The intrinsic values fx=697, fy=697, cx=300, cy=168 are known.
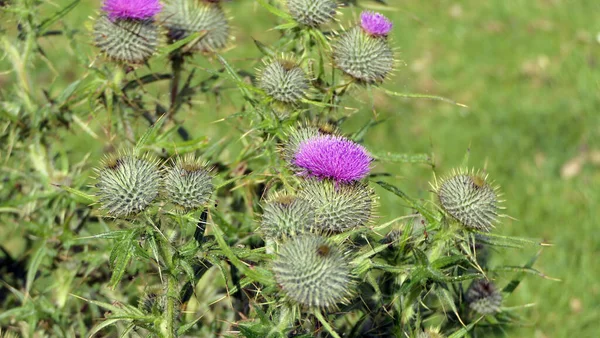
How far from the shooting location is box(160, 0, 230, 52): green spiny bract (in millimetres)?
4102

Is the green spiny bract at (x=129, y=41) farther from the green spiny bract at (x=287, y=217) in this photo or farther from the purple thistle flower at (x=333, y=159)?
the green spiny bract at (x=287, y=217)

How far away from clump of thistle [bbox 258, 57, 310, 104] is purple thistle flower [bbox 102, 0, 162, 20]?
824 millimetres

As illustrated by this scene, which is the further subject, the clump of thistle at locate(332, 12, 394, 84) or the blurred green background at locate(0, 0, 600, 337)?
the blurred green background at locate(0, 0, 600, 337)

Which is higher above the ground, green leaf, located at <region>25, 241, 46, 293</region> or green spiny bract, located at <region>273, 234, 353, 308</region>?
green spiny bract, located at <region>273, 234, 353, 308</region>

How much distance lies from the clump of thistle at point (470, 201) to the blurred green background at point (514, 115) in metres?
1.54

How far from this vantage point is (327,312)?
282 cm

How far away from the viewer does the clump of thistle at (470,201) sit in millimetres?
3066

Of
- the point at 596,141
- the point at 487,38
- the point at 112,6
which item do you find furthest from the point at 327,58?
the point at 487,38

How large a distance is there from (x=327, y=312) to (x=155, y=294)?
0.86 metres

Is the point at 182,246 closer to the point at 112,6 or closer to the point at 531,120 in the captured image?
the point at 112,6

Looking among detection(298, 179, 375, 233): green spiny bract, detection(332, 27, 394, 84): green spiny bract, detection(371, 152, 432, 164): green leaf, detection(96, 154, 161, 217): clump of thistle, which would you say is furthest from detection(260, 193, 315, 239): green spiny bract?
detection(332, 27, 394, 84): green spiny bract

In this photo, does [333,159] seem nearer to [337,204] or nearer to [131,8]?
[337,204]

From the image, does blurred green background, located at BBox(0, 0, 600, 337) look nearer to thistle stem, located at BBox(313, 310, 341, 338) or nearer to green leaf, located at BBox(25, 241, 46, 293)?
green leaf, located at BBox(25, 241, 46, 293)

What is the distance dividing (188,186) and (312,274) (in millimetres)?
670
